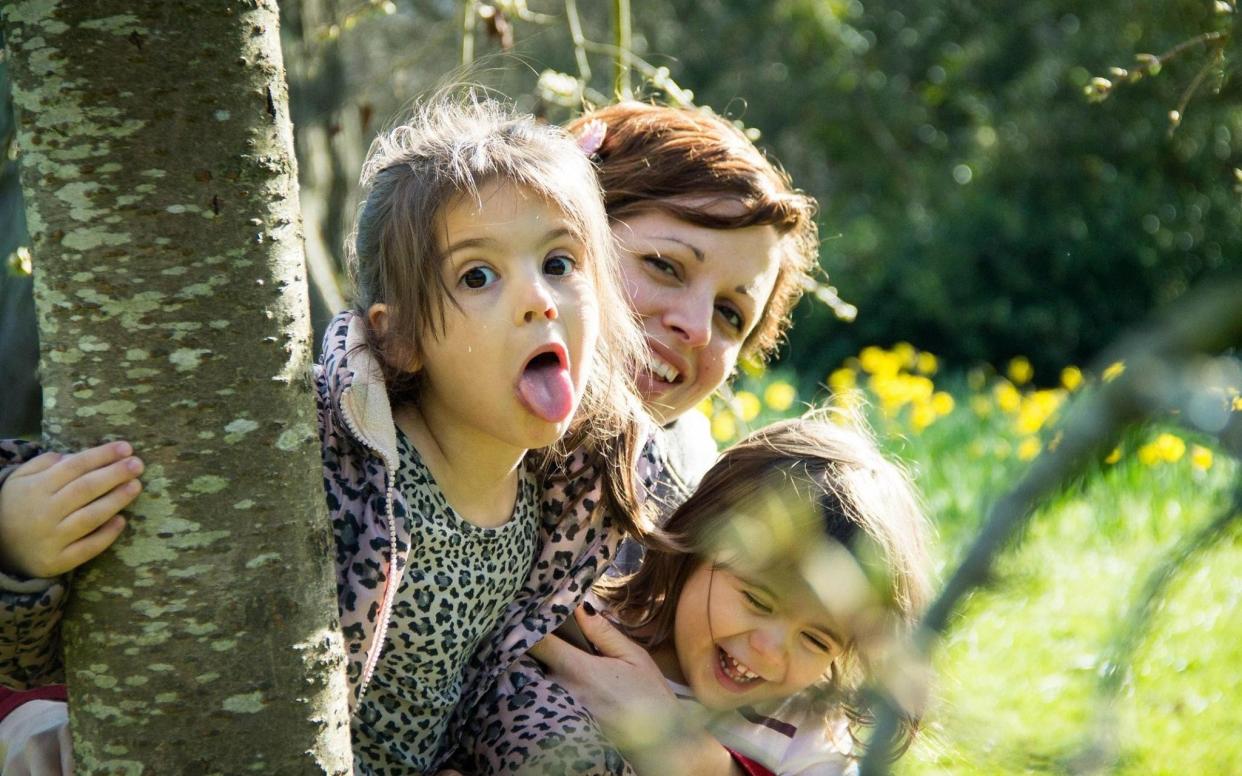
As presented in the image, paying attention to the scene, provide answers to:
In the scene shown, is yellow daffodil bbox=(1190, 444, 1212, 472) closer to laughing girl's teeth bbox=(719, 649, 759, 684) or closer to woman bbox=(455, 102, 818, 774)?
woman bbox=(455, 102, 818, 774)

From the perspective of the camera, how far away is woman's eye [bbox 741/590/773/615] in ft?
6.97

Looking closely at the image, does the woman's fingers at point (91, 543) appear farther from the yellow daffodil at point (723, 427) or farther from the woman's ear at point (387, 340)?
the yellow daffodil at point (723, 427)

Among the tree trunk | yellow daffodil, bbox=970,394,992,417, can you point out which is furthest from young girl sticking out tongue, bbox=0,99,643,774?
yellow daffodil, bbox=970,394,992,417

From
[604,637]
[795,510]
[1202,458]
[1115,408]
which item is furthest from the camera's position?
[1202,458]

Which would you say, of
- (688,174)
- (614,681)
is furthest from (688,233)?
(614,681)

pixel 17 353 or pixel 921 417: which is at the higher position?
pixel 17 353

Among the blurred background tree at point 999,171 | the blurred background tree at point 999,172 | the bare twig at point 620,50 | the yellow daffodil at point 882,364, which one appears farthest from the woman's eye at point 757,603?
the blurred background tree at point 999,172

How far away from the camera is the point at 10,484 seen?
Answer: 4.31ft

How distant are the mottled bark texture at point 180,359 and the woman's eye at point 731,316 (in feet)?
4.07

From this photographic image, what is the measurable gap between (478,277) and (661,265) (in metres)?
0.76

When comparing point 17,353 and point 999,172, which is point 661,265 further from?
point 999,172

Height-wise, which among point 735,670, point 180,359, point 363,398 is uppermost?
point 180,359

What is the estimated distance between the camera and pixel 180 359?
4.11ft

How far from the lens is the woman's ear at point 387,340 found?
174 centimetres
